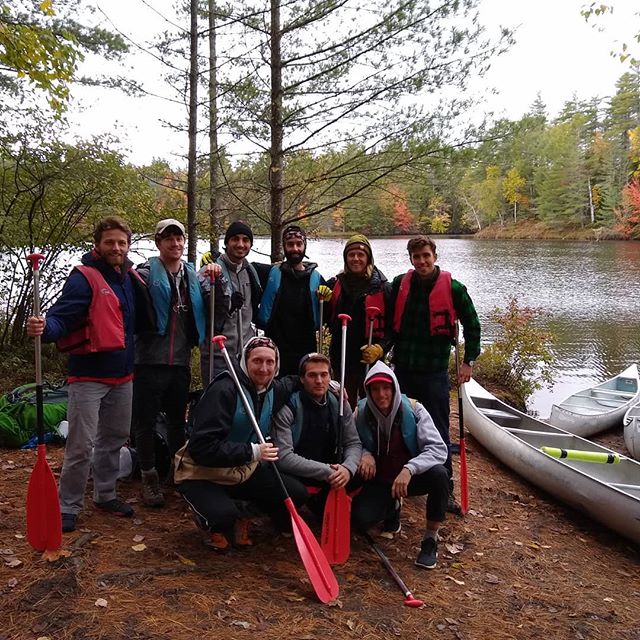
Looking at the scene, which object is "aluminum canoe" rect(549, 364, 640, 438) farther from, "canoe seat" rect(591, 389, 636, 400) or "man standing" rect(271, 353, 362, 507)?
"man standing" rect(271, 353, 362, 507)

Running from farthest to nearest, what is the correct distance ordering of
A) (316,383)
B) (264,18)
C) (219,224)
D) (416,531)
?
(219,224), (264,18), (416,531), (316,383)

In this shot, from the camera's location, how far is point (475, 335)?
162 inches

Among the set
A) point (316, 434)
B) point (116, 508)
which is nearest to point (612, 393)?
point (316, 434)

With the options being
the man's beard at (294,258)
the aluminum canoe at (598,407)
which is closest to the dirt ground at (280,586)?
the man's beard at (294,258)

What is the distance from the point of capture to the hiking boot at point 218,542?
3.18 m

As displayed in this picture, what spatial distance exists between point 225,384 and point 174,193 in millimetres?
6438

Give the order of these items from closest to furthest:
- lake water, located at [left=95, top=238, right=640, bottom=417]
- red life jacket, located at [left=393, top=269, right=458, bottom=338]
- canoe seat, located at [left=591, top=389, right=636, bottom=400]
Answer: red life jacket, located at [left=393, top=269, right=458, bottom=338]
canoe seat, located at [left=591, top=389, right=636, bottom=400]
lake water, located at [left=95, top=238, right=640, bottom=417]

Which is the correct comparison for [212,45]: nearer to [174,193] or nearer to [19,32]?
[174,193]

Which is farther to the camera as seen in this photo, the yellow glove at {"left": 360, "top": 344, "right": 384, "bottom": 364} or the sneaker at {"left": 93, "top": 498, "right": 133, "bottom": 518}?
the yellow glove at {"left": 360, "top": 344, "right": 384, "bottom": 364}

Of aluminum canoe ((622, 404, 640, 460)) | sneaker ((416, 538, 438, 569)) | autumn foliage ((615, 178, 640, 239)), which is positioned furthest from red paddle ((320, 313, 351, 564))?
autumn foliage ((615, 178, 640, 239))

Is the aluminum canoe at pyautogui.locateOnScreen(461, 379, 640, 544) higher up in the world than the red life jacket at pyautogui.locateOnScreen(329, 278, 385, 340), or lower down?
lower down

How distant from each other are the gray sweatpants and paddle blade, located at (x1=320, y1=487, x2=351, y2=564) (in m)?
1.38

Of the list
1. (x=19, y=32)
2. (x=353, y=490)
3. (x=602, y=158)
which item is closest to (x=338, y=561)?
(x=353, y=490)

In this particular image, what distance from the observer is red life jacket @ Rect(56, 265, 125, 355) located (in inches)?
122
